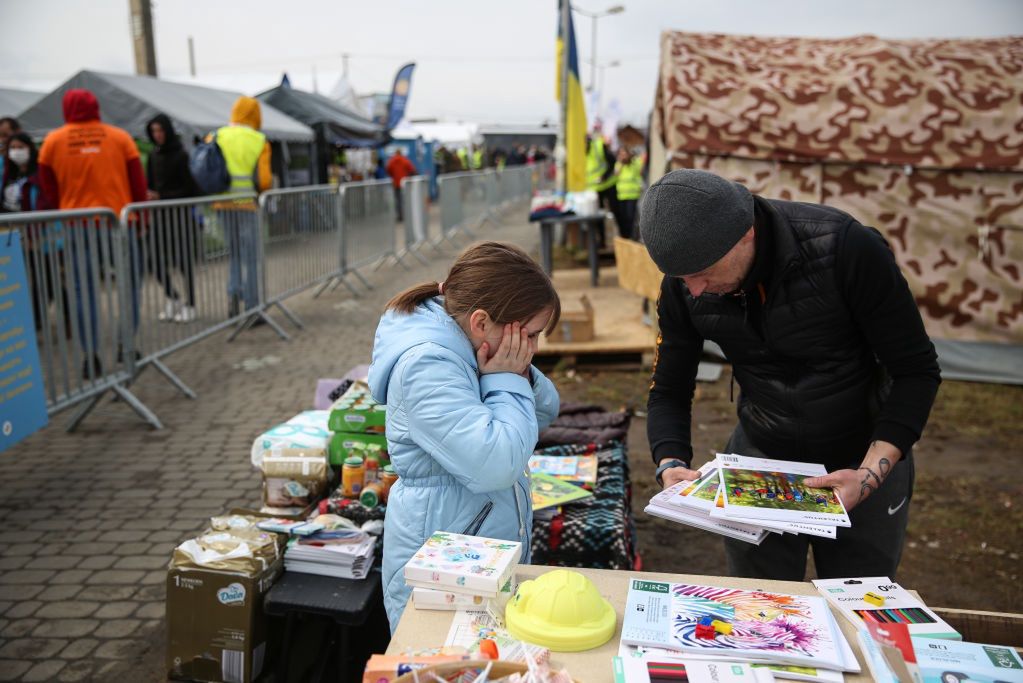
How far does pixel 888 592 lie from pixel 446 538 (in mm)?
1058

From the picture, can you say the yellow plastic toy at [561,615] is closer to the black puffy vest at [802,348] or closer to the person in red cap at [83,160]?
the black puffy vest at [802,348]

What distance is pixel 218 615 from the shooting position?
3051 mm

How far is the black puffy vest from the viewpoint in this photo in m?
2.35

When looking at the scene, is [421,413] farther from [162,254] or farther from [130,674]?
[162,254]

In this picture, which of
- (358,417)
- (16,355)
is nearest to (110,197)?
(16,355)

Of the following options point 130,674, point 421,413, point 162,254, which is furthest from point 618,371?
point 421,413

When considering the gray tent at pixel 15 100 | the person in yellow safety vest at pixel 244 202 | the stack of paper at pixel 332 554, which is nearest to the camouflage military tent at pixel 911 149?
the person in yellow safety vest at pixel 244 202

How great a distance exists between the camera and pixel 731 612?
6.16ft

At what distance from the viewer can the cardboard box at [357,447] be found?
11.6 feet

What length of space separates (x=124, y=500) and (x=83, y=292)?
1.59 metres

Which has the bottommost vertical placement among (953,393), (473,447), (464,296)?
(953,393)

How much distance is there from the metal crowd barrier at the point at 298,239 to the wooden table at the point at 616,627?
737 centimetres

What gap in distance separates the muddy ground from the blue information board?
3417mm

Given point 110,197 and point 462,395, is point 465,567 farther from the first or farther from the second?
point 110,197
